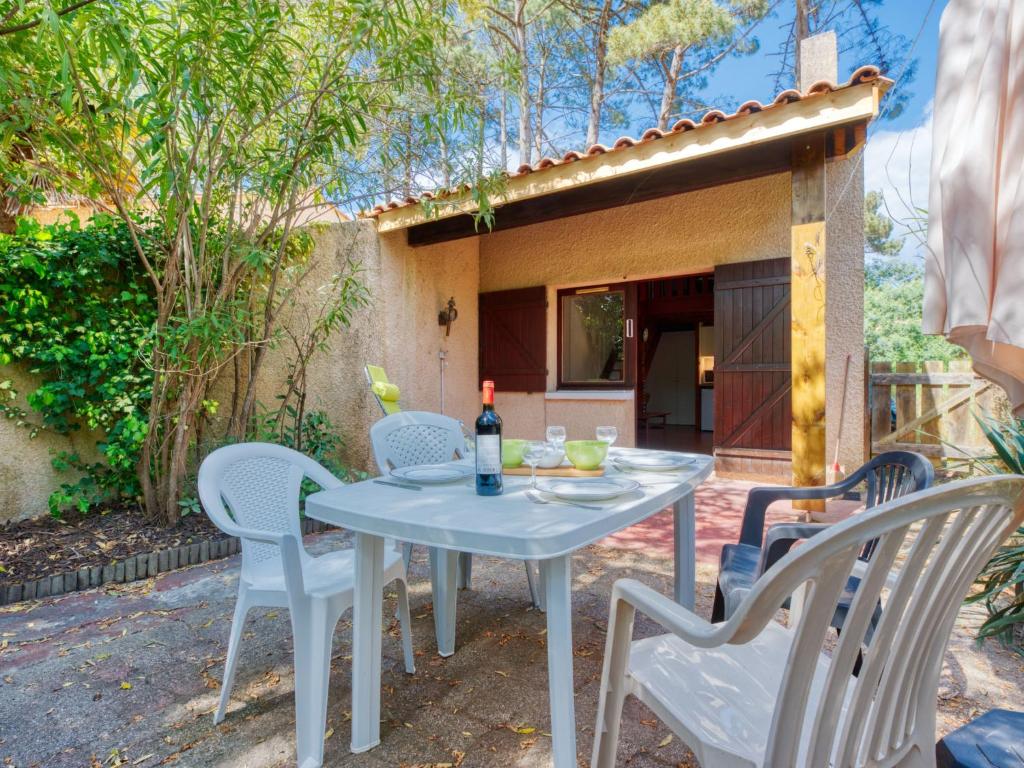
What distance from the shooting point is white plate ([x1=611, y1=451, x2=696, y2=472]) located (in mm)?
1856

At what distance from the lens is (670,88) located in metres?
8.55

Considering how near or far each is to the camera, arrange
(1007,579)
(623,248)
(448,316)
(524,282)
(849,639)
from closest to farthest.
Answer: (849,639) < (1007,579) < (623,248) < (448,316) < (524,282)

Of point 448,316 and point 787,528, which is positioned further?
point 448,316

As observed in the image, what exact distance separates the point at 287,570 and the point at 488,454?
0.62 metres

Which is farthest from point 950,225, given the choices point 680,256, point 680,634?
point 680,256

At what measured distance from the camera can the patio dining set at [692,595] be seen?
0.78m

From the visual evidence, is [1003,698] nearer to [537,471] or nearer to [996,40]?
[537,471]

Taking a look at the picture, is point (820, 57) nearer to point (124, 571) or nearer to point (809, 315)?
point (809, 315)

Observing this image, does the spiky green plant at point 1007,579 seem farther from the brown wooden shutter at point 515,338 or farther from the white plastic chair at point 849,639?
the brown wooden shutter at point 515,338

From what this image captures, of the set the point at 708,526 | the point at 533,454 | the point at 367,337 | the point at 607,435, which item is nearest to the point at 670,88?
the point at 367,337

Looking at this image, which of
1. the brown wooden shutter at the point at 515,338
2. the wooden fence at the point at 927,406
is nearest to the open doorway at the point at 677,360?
the brown wooden shutter at the point at 515,338

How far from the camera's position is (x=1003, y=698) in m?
1.72

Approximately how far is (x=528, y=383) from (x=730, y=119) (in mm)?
3574

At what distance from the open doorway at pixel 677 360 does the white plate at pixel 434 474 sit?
5.88m
